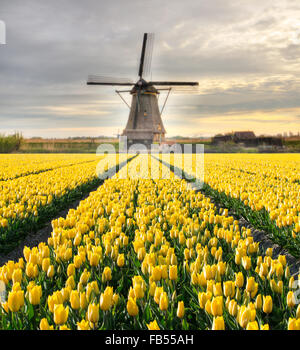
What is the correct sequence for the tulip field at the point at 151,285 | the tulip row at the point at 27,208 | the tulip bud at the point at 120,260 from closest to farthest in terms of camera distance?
1. the tulip field at the point at 151,285
2. the tulip bud at the point at 120,260
3. the tulip row at the point at 27,208

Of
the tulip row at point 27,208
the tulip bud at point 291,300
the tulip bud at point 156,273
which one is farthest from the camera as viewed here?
the tulip row at point 27,208

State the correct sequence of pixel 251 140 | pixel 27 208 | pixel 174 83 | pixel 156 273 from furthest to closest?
1. pixel 251 140
2. pixel 174 83
3. pixel 27 208
4. pixel 156 273

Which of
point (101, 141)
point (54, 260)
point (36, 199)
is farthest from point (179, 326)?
point (101, 141)

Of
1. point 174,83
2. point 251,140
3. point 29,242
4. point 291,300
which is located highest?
point 174,83

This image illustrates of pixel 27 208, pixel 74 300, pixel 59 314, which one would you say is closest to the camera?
pixel 59 314

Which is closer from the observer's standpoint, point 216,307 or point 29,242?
point 216,307

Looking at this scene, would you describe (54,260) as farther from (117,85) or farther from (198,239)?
(117,85)

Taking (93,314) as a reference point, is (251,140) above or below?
above

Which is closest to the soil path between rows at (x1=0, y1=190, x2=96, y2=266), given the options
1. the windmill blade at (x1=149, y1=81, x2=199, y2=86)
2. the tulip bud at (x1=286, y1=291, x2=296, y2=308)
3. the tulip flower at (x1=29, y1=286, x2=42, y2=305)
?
the tulip flower at (x1=29, y1=286, x2=42, y2=305)

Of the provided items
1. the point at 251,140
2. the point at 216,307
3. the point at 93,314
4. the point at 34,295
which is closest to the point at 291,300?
the point at 216,307

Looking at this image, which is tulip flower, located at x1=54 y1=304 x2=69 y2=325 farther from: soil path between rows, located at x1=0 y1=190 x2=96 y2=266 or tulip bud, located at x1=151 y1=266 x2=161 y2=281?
soil path between rows, located at x1=0 y1=190 x2=96 y2=266

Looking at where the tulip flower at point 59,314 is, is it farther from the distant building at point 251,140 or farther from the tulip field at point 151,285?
the distant building at point 251,140

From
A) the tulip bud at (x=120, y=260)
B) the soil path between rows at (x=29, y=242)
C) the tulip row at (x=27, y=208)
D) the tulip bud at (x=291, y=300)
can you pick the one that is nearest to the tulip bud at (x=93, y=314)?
the tulip bud at (x=120, y=260)

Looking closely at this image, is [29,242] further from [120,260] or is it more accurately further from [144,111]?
[144,111]
